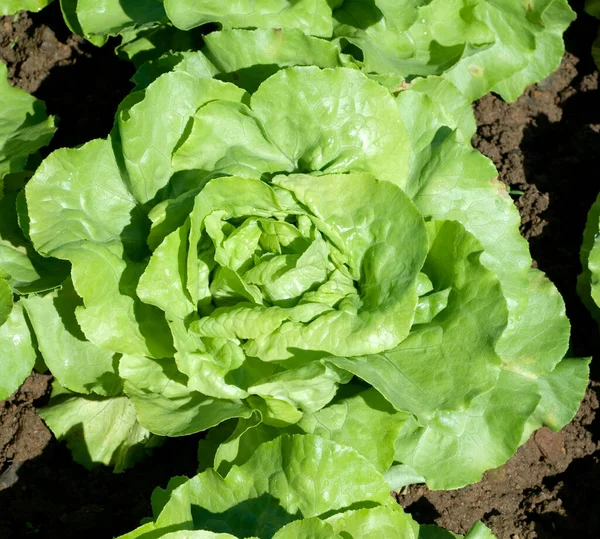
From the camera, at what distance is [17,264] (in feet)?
12.5

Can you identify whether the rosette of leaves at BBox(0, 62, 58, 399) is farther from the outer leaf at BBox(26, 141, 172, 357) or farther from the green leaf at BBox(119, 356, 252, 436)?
the green leaf at BBox(119, 356, 252, 436)

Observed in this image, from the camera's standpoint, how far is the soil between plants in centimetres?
410

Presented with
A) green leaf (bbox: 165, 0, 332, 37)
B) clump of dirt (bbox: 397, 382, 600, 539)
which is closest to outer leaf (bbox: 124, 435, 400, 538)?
clump of dirt (bbox: 397, 382, 600, 539)

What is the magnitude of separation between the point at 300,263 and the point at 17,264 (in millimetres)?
1487

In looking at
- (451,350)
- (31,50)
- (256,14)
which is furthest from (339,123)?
(31,50)

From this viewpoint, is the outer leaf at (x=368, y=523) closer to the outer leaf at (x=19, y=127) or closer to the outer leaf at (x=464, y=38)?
the outer leaf at (x=464, y=38)

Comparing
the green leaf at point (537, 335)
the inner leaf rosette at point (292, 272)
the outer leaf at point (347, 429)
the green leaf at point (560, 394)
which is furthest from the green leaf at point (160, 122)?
the green leaf at point (560, 394)

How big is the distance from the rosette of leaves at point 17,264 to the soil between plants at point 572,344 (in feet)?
1.48

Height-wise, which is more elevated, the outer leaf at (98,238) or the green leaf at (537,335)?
the outer leaf at (98,238)

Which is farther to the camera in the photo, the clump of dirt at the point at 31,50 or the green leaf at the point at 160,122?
the clump of dirt at the point at 31,50

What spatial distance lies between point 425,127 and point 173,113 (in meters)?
1.04

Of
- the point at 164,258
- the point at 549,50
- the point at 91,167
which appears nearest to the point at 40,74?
the point at 91,167

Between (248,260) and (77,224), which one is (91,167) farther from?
(248,260)

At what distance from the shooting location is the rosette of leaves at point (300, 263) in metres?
3.09
